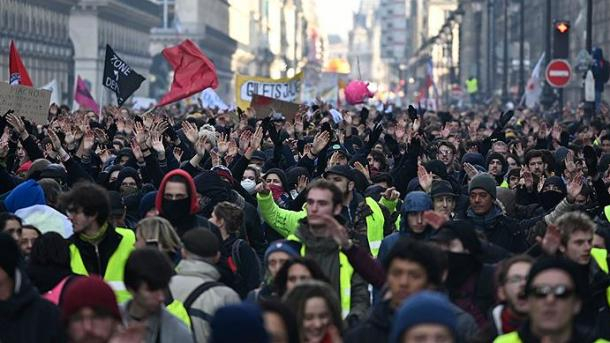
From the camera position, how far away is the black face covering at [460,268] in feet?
27.9

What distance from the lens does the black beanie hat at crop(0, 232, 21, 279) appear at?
24.9 ft

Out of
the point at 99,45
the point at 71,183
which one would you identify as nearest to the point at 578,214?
the point at 71,183

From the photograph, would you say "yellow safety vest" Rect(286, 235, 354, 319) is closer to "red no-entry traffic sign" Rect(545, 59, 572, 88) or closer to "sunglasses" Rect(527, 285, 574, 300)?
"sunglasses" Rect(527, 285, 574, 300)

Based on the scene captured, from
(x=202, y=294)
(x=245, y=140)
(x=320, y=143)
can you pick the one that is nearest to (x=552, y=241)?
(x=202, y=294)

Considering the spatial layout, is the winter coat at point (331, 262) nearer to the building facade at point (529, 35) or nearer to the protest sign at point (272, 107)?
the protest sign at point (272, 107)

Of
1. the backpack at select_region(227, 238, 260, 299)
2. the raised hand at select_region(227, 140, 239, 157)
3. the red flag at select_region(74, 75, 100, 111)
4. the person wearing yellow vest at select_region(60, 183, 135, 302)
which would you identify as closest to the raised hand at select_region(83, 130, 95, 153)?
the raised hand at select_region(227, 140, 239, 157)

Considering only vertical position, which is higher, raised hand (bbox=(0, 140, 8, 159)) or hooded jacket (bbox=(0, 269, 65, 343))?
raised hand (bbox=(0, 140, 8, 159))

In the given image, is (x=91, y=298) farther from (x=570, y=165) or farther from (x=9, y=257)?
(x=570, y=165)

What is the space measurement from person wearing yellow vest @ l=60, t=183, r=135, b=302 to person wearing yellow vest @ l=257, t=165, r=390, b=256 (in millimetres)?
2154

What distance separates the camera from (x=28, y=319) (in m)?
7.44

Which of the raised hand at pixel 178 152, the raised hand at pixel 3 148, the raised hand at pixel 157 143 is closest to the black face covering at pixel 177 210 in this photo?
the raised hand at pixel 157 143

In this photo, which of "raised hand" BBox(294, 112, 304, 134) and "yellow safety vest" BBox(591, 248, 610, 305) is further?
"raised hand" BBox(294, 112, 304, 134)

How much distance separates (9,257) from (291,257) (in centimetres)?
132

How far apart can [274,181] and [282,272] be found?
5.89 meters
